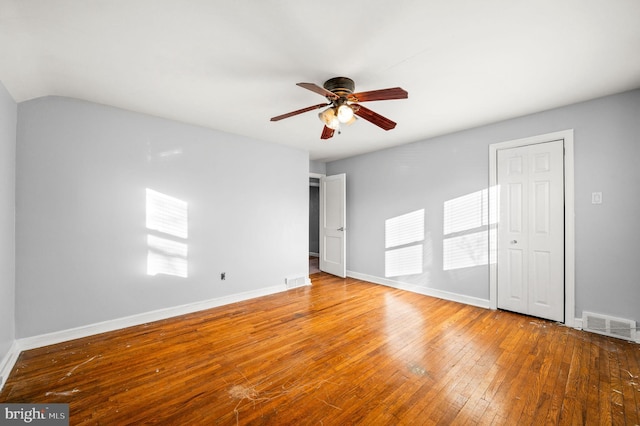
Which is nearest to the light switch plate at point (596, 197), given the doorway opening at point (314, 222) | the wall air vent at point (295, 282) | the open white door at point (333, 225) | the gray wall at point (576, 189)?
the gray wall at point (576, 189)

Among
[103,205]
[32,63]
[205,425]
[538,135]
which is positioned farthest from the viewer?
[538,135]

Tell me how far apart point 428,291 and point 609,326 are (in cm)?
195

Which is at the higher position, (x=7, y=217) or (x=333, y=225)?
(x=7, y=217)

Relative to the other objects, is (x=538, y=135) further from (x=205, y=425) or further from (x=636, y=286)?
(x=205, y=425)

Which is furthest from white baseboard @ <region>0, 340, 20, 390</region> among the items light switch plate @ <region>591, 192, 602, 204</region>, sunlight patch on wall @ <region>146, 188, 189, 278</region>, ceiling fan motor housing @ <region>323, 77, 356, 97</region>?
light switch plate @ <region>591, 192, 602, 204</region>

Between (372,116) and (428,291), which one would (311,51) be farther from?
(428,291)

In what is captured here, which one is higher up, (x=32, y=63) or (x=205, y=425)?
(x=32, y=63)

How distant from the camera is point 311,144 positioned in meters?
4.49

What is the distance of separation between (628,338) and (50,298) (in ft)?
19.0

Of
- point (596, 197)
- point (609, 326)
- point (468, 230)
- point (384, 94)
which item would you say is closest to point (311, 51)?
point (384, 94)

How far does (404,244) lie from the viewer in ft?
15.0

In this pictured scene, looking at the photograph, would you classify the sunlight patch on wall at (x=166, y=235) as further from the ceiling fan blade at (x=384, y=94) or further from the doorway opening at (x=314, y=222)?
the doorway opening at (x=314, y=222)

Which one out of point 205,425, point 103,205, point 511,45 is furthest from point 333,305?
point 511,45

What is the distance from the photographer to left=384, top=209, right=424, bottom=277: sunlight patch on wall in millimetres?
4379
